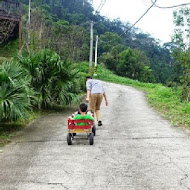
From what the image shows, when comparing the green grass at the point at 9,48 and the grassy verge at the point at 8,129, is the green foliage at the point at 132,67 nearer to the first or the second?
the green grass at the point at 9,48

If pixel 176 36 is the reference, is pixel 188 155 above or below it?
below

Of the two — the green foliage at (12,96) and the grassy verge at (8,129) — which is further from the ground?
the green foliage at (12,96)

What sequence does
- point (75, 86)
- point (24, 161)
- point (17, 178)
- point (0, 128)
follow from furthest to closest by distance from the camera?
point (75, 86)
point (0, 128)
point (24, 161)
point (17, 178)

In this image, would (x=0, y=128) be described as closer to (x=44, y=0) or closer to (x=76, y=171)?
(x=76, y=171)

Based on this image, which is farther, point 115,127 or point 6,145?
point 115,127

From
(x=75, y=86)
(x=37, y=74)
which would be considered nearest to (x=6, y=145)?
(x=37, y=74)

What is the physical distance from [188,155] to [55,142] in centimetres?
310

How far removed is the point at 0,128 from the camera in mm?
8852

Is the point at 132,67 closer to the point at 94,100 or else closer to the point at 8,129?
the point at 94,100

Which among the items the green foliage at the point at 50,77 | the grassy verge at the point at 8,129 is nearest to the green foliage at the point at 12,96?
the grassy verge at the point at 8,129

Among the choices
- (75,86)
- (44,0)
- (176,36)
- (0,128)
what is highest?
(44,0)

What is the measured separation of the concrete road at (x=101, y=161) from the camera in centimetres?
462

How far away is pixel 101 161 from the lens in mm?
5723

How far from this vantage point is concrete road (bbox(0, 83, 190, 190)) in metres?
4.62
